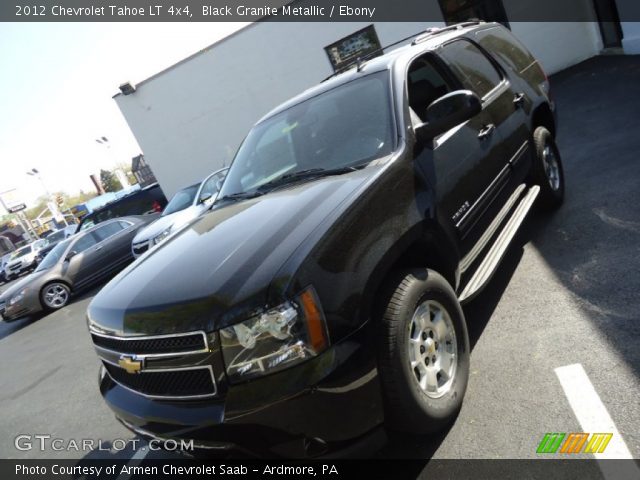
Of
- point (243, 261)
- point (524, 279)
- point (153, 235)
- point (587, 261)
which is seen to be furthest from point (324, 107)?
point (153, 235)

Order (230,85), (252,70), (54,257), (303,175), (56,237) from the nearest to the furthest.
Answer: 1. (303,175)
2. (54,257)
3. (252,70)
4. (230,85)
5. (56,237)

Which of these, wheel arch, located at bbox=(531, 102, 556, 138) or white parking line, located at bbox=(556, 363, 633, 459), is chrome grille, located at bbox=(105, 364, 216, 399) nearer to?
white parking line, located at bbox=(556, 363, 633, 459)

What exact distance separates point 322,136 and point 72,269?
9662 millimetres

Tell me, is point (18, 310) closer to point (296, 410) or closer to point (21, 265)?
point (296, 410)

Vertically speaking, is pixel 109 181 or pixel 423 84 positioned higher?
pixel 423 84

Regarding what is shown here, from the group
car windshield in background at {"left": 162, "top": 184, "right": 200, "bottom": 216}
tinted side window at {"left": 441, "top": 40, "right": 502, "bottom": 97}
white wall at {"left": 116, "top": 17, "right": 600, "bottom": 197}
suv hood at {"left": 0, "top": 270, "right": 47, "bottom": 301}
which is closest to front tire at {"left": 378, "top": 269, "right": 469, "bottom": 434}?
tinted side window at {"left": 441, "top": 40, "right": 502, "bottom": 97}

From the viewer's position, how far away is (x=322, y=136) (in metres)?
3.21

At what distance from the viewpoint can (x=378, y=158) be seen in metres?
2.69

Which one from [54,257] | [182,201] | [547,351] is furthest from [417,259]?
[54,257]

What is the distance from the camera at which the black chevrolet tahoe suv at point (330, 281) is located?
1.91 m

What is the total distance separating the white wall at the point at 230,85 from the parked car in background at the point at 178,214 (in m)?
5.48

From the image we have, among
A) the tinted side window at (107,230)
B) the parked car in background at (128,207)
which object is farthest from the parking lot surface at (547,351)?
the parked car in background at (128,207)

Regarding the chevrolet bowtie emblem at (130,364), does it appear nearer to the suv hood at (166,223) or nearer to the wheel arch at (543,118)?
the wheel arch at (543,118)

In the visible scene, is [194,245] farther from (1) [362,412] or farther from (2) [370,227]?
(1) [362,412]
